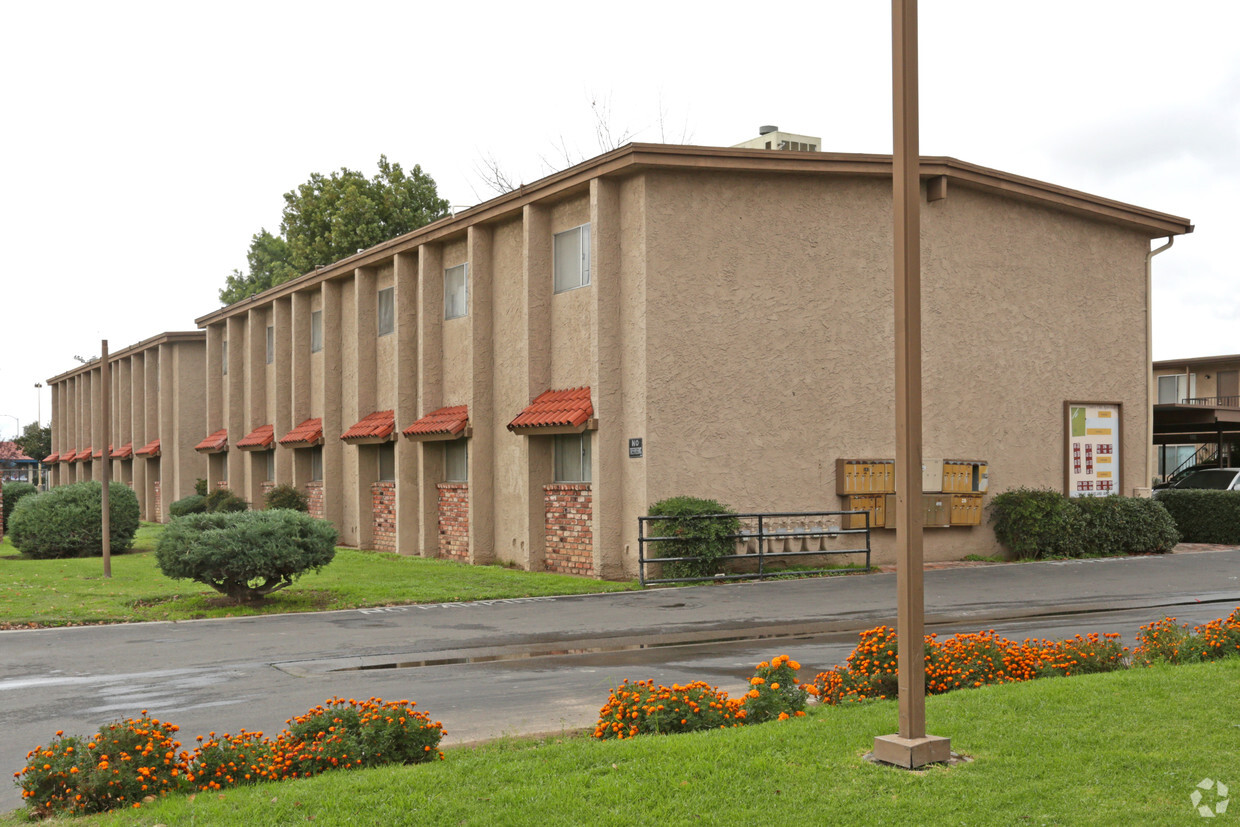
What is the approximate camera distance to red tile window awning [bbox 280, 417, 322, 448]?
31.8 meters

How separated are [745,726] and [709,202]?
1357cm

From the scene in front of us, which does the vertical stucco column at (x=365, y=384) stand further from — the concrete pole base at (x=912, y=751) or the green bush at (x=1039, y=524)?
the concrete pole base at (x=912, y=751)

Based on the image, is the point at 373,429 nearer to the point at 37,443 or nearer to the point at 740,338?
the point at 740,338

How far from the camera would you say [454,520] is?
25.2 m

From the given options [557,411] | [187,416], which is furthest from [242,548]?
[187,416]

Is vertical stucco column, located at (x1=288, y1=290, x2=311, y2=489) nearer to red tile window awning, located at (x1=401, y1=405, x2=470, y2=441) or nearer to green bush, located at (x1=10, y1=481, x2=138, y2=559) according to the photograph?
green bush, located at (x1=10, y1=481, x2=138, y2=559)

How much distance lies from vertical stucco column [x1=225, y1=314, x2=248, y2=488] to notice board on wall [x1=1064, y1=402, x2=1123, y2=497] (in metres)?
25.9

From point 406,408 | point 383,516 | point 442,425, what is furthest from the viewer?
point 383,516

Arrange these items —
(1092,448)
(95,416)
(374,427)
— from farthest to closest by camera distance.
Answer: (95,416)
(374,427)
(1092,448)

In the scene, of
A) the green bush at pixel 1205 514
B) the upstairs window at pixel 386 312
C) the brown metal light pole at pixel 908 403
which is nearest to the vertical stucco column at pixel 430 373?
the upstairs window at pixel 386 312

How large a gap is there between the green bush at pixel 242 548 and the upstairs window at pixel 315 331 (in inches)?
703

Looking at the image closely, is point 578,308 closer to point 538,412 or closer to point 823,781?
point 538,412

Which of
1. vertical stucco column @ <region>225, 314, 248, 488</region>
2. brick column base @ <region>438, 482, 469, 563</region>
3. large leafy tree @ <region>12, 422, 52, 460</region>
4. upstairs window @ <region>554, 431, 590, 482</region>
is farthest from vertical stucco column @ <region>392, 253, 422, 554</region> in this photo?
large leafy tree @ <region>12, 422, 52, 460</region>

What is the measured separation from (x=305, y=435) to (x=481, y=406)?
10.6 metres
